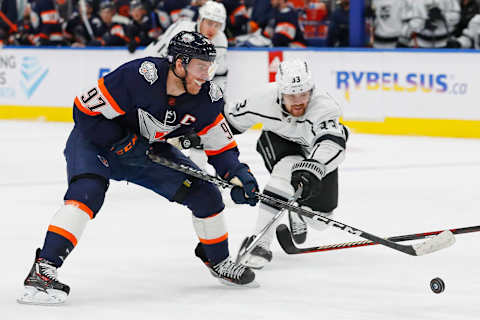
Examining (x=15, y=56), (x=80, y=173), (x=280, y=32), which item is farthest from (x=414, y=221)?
(x=15, y=56)

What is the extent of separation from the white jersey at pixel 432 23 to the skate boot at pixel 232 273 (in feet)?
18.2

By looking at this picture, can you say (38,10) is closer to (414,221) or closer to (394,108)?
(394,108)

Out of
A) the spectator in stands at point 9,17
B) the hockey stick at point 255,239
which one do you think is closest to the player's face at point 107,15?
the spectator in stands at point 9,17

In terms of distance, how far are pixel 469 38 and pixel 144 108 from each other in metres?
5.76

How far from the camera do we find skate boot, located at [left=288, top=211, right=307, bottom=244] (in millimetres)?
4352

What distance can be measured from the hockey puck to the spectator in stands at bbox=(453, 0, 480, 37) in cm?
564

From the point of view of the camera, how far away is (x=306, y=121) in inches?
161

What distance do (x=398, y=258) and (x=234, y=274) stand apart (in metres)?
0.83

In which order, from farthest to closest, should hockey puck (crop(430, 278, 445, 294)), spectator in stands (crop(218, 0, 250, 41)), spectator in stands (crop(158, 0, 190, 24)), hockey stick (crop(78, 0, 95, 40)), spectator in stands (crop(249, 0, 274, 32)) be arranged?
hockey stick (crop(78, 0, 95, 40)) < spectator in stands (crop(158, 0, 190, 24)) < spectator in stands (crop(218, 0, 250, 41)) < spectator in stands (crop(249, 0, 274, 32)) < hockey puck (crop(430, 278, 445, 294))

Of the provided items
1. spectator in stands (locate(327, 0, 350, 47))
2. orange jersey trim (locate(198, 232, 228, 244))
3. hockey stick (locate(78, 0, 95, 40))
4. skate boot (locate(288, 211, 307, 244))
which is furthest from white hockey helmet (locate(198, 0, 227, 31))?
hockey stick (locate(78, 0, 95, 40))

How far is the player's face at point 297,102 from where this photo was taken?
3.94m

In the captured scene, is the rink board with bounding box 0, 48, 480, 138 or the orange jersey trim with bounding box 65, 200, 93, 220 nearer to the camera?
the orange jersey trim with bounding box 65, 200, 93, 220

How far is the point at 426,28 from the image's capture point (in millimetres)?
8836

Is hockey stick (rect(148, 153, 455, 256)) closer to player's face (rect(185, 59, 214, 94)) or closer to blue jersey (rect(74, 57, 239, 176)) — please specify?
blue jersey (rect(74, 57, 239, 176))
